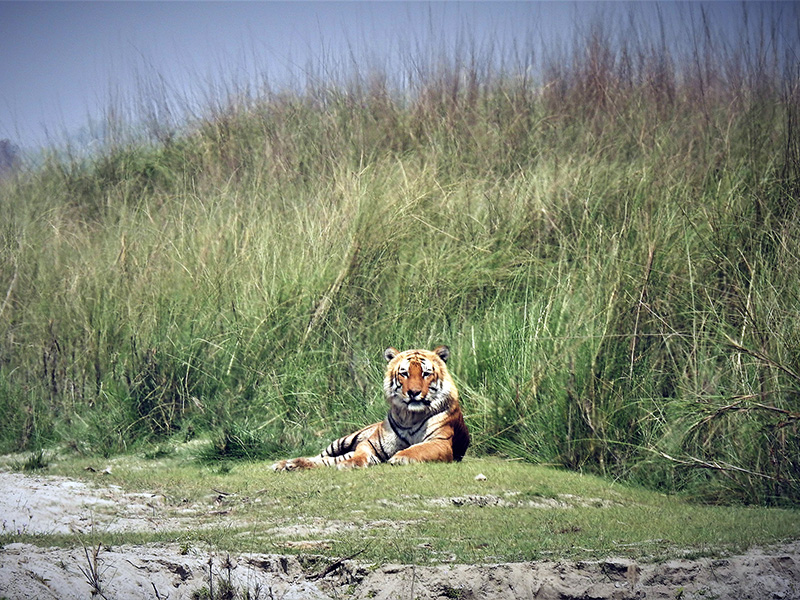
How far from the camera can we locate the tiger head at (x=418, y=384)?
26.0 feet

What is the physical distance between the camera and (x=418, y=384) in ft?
26.1

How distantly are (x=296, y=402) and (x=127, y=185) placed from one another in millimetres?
5322

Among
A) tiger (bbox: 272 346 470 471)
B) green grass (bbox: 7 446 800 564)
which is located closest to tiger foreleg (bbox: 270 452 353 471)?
tiger (bbox: 272 346 470 471)

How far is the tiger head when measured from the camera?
7.94 metres

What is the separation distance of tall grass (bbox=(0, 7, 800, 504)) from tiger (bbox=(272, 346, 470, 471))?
31.2 inches

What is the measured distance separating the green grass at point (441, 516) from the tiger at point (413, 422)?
0.74 ft

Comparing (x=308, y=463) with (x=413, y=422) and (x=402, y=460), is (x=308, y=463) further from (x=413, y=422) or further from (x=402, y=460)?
(x=413, y=422)

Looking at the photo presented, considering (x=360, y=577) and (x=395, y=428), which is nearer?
(x=360, y=577)

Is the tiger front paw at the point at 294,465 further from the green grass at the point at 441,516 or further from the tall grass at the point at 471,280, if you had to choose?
the tall grass at the point at 471,280

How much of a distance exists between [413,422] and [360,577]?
3.23 metres

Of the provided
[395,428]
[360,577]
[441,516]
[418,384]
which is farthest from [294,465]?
[360,577]

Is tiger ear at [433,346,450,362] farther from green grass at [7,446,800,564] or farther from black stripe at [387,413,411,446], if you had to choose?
green grass at [7,446,800,564]

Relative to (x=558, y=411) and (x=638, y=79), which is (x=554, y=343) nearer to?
(x=558, y=411)

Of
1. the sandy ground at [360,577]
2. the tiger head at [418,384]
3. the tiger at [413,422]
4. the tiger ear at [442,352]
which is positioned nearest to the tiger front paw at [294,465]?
the tiger at [413,422]
